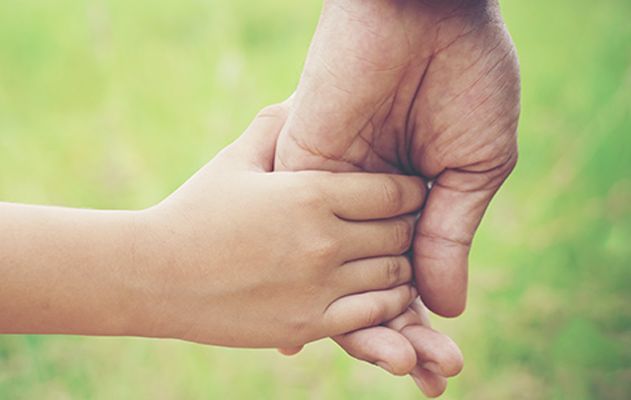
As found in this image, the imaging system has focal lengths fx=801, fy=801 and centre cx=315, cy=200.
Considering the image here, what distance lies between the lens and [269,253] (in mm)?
915

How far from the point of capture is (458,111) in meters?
0.97

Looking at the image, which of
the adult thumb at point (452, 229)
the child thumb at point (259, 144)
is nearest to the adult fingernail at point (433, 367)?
the adult thumb at point (452, 229)

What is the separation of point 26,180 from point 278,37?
2.42ft

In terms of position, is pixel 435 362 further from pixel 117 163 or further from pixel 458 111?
pixel 117 163

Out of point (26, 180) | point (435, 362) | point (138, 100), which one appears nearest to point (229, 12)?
point (138, 100)

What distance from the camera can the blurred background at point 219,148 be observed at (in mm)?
1472

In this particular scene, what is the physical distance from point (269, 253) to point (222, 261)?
0.05m

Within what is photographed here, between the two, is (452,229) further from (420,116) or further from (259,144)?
(259,144)

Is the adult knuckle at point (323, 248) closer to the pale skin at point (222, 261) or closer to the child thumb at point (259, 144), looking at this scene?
the pale skin at point (222, 261)

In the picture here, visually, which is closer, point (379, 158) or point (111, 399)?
point (379, 158)

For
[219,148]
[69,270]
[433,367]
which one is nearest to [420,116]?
[433,367]

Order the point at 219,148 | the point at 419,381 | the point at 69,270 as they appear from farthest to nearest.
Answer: the point at 219,148 < the point at 419,381 < the point at 69,270

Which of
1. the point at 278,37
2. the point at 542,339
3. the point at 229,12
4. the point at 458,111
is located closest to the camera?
the point at 458,111

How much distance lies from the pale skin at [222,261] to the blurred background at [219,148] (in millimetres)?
518
